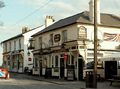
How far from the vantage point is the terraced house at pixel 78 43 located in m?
36.1

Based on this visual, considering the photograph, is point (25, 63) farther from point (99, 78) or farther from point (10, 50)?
point (99, 78)

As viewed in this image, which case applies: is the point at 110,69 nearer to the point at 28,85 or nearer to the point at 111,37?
the point at 111,37

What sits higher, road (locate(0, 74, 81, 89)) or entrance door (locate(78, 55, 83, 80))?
entrance door (locate(78, 55, 83, 80))

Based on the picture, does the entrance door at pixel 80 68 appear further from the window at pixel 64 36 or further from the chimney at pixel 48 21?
the chimney at pixel 48 21

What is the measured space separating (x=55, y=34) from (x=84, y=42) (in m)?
6.98

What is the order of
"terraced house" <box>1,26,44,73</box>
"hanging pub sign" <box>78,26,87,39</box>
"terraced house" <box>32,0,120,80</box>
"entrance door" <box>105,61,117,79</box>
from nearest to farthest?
"entrance door" <box>105,61,117,79</box> → "terraced house" <box>32,0,120,80</box> → "hanging pub sign" <box>78,26,87,39</box> → "terraced house" <box>1,26,44,73</box>

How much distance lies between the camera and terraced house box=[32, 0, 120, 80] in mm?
36062

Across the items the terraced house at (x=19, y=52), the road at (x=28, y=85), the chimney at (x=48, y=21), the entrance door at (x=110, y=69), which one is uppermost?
the chimney at (x=48, y=21)

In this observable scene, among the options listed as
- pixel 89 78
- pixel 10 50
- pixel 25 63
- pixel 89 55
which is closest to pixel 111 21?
pixel 89 55

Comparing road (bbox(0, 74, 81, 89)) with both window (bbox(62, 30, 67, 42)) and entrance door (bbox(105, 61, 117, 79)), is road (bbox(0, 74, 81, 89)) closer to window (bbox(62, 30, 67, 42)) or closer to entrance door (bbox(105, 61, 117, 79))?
entrance door (bbox(105, 61, 117, 79))

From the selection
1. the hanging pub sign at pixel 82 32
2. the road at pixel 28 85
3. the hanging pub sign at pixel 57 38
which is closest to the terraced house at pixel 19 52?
the hanging pub sign at pixel 57 38

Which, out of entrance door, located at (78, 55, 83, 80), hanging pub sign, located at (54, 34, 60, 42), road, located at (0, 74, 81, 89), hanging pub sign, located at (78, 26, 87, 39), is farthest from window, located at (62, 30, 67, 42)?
road, located at (0, 74, 81, 89)

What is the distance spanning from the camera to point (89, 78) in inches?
1040

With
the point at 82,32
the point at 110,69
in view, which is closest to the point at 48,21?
the point at 82,32
